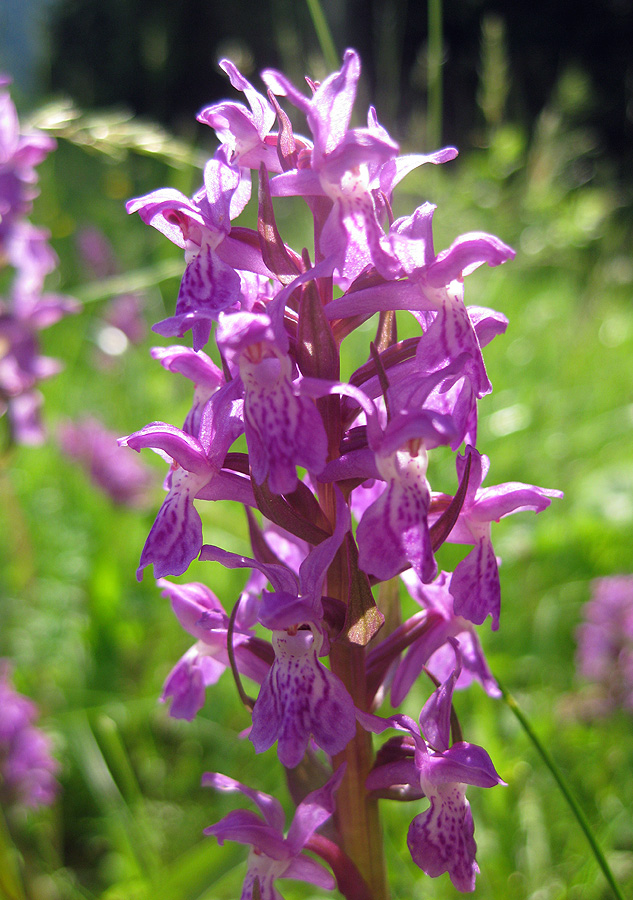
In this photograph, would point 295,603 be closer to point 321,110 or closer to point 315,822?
point 315,822

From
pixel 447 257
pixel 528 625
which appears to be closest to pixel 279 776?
pixel 528 625

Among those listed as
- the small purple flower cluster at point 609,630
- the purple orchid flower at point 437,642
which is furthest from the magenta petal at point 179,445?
the small purple flower cluster at point 609,630

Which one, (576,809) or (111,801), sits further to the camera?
(111,801)

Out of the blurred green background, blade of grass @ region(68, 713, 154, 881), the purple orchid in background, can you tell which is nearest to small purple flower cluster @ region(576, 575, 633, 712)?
the blurred green background

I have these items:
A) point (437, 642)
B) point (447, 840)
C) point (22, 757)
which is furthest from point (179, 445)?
point (22, 757)

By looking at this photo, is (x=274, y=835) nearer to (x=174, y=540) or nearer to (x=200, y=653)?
(x=200, y=653)

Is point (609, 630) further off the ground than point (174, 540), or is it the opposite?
point (174, 540)

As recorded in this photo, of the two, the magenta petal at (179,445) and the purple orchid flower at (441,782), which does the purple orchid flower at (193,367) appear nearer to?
the magenta petal at (179,445)
